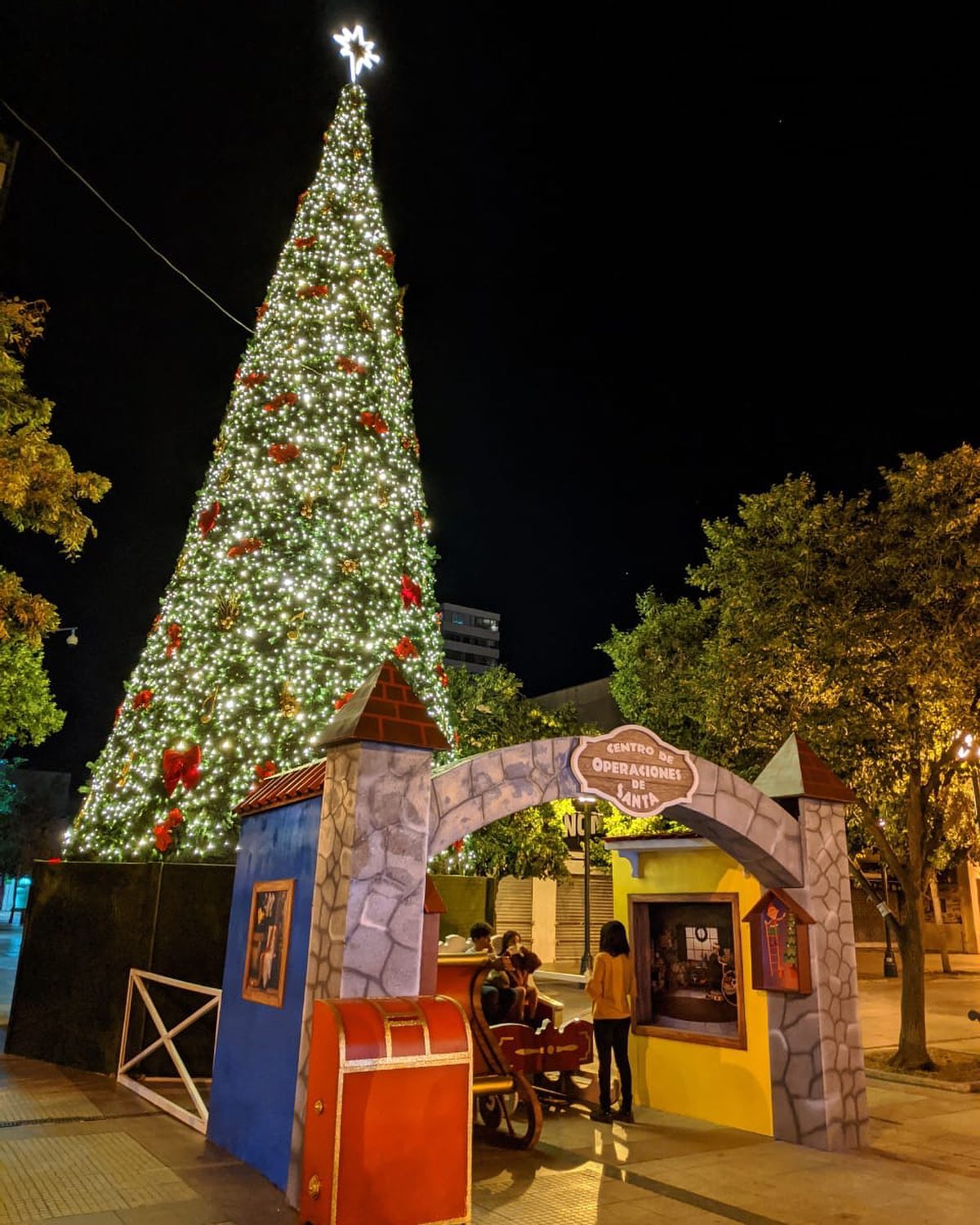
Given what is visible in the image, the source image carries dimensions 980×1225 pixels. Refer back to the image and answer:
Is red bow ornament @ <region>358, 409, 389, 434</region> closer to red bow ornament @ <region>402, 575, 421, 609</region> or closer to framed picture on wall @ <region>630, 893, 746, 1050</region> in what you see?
red bow ornament @ <region>402, 575, 421, 609</region>

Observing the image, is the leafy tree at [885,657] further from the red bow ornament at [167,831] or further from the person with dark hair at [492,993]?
the red bow ornament at [167,831]

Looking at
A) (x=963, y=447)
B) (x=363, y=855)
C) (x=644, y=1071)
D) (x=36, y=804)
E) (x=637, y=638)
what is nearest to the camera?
(x=363, y=855)

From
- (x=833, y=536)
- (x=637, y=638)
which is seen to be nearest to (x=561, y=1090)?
(x=833, y=536)

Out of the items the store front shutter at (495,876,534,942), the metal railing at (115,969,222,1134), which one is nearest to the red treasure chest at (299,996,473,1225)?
the metal railing at (115,969,222,1134)

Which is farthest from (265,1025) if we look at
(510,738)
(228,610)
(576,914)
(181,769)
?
(576,914)

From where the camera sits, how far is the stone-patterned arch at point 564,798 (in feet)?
20.0

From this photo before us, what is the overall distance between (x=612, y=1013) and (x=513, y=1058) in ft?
3.17

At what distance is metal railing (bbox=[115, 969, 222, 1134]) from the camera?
7133 mm

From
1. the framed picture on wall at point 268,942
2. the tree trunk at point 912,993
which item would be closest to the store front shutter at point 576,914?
the tree trunk at point 912,993

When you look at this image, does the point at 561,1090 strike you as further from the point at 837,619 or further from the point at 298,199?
the point at 298,199

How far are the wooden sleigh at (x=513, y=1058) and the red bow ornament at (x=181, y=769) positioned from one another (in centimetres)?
393

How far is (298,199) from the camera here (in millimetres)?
12945

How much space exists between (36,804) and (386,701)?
51619 mm

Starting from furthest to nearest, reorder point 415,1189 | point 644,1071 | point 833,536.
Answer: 1. point 833,536
2. point 644,1071
3. point 415,1189
